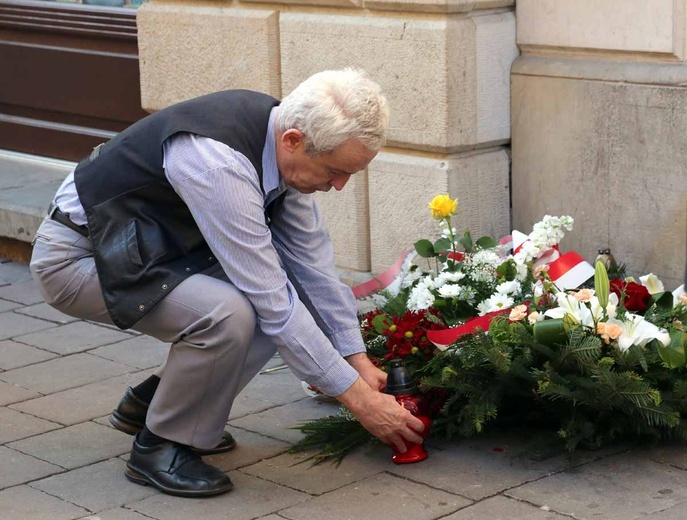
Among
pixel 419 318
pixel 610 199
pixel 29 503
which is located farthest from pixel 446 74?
pixel 29 503

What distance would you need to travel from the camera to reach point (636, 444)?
Result: 344 cm

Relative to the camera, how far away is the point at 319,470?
3441 mm

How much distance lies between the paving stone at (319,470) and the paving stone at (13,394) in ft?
3.56

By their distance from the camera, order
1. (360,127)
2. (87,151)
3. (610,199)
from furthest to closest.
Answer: (87,151)
(610,199)
(360,127)

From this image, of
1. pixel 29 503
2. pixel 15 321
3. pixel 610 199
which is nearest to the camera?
pixel 29 503

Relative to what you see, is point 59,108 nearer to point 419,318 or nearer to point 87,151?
point 87,151

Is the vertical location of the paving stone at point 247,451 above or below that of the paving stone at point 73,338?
above

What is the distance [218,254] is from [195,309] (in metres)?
0.17

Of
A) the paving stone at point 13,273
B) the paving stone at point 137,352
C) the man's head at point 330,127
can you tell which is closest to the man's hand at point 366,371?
the man's head at point 330,127

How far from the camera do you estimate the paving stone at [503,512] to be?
305 centimetres

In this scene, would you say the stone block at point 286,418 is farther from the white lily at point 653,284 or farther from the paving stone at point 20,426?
the white lily at point 653,284

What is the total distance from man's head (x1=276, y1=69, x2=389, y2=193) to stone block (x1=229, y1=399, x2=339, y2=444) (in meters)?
0.93

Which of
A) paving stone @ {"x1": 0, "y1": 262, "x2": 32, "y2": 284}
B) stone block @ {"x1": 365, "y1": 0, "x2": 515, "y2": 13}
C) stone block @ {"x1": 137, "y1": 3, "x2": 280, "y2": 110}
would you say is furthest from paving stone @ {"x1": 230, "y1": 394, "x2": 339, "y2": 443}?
paving stone @ {"x1": 0, "y1": 262, "x2": 32, "y2": 284}

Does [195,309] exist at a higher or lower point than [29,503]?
higher
